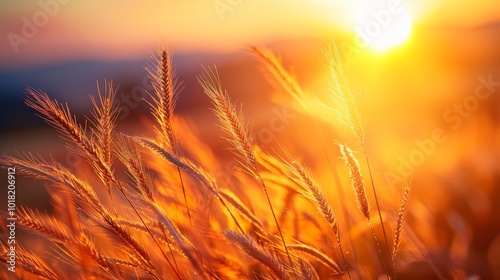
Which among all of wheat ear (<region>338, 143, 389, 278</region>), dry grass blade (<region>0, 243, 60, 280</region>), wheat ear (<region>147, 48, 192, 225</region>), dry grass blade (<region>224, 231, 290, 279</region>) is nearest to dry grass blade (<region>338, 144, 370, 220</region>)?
wheat ear (<region>338, 143, 389, 278</region>)

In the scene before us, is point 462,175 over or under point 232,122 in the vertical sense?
under

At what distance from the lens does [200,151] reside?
7.57 feet

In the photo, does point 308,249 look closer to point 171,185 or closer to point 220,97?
point 220,97

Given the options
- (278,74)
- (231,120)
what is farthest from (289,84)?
(231,120)

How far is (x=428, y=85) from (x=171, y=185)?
20.3 ft

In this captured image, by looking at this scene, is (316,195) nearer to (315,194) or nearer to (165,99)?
(315,194)

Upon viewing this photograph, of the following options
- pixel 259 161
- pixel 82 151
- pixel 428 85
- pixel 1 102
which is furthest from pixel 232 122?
pixel 1 102

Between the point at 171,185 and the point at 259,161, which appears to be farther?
the point at 171,185

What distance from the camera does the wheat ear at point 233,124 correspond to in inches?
62.9

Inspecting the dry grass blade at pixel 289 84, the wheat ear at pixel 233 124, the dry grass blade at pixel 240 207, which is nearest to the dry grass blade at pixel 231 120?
the wheat ear at pixel 233 124

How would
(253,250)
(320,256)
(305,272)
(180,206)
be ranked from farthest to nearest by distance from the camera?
(180,206), (320,256), (305,272), (253,250)

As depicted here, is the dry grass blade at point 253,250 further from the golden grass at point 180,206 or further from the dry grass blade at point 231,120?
the dry grass blade at point 231,120

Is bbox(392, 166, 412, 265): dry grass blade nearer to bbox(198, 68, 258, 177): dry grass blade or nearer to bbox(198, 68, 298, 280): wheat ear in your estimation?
bbox(198, 68, 298, 280): wheat ear

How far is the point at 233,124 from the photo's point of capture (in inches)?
65.0
